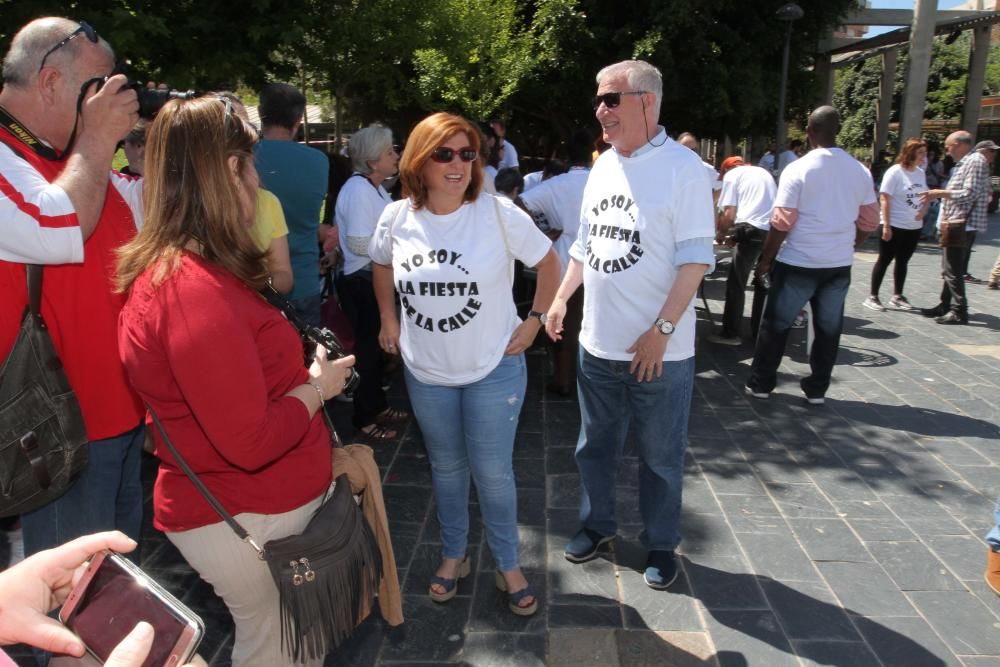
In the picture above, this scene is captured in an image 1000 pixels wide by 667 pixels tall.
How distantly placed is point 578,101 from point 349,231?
49.3ft

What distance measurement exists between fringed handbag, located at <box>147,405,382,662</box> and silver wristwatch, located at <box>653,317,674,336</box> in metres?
1.32

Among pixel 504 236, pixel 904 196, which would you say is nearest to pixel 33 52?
pixel 504 236

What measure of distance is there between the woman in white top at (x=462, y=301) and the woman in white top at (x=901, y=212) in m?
6.46

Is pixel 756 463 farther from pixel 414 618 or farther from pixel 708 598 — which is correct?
pixel 414 618

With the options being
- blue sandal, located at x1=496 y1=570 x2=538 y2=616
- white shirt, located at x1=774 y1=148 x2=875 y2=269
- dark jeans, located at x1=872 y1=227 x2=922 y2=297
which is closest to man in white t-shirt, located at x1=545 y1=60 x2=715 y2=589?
blue sandal, located at x1=496 y1=570 x2=538 y2=616

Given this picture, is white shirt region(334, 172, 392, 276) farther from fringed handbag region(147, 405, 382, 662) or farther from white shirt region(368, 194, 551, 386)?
fringed handbag region(147, 405, 382, 662)

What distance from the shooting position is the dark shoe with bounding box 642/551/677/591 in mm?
3148

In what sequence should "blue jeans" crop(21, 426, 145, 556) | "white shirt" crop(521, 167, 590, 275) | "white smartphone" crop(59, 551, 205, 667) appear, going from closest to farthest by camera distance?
1. "white smartphone" crop(59, 551, 205, 667)
2. "blue jeans" crop(21, 426, 145, 556)
3. "white shirt" crop(521, 167, 590, 275)

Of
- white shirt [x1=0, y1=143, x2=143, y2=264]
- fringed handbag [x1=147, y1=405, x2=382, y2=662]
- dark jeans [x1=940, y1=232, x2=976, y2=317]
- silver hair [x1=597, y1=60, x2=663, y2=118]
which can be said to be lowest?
dark jeans [x1=940, y1=232, x2=976, y2=317]

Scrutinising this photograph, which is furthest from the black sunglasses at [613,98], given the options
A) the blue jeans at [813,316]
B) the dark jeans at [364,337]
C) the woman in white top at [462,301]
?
the blue jeans at [813,316]

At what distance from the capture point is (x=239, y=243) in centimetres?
179

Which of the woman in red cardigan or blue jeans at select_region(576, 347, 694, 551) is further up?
the woman in red cardigan

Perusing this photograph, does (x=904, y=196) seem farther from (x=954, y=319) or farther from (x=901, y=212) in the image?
(x=954, y=319)

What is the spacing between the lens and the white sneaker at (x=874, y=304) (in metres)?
8.23
